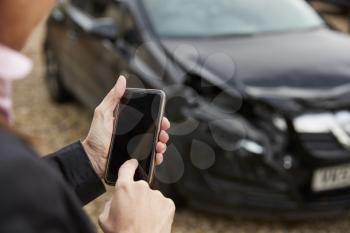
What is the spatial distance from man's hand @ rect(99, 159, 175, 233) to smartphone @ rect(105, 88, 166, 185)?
0.49ft

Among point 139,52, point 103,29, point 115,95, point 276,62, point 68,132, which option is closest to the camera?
point 115,95

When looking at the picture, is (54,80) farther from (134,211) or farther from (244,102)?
(134,211)

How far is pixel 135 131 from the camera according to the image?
1458 millimetres

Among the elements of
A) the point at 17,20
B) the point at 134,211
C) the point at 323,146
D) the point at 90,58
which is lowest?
the point at 90,58

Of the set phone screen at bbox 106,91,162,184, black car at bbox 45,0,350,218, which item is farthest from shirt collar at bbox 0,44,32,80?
black car at bbox 45,0,350,218

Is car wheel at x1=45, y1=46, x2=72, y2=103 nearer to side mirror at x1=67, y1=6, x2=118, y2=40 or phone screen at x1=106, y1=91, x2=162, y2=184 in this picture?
side mirror at x1=67, y1=6, x2=118, y2=40

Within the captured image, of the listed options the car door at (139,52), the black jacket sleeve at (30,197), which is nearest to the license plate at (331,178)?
the car door at (139,52)

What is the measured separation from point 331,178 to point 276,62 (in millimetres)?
796

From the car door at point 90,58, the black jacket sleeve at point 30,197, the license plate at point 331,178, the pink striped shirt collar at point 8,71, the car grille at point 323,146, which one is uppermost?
the pink striped shirt collar at point 8,71

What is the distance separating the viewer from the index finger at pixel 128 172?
3.84 feet

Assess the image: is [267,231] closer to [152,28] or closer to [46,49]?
[152,28]

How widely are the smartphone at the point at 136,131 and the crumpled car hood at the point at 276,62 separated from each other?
1.66 m

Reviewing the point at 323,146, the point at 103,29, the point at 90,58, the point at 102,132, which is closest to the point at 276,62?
the point at 323,146

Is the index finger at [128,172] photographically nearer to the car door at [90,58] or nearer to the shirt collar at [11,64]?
the shirt collar at [11,64]
